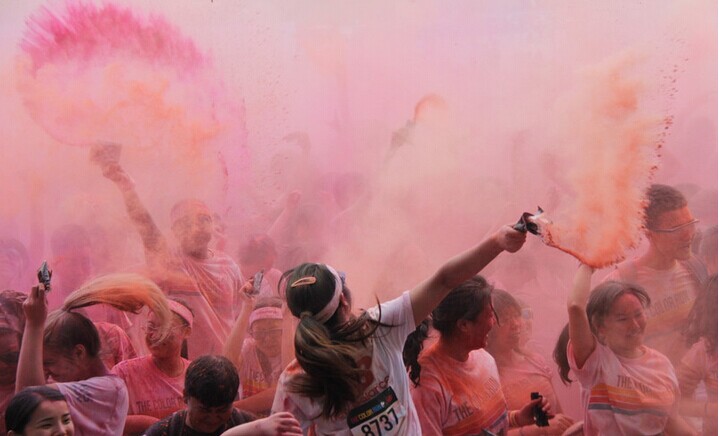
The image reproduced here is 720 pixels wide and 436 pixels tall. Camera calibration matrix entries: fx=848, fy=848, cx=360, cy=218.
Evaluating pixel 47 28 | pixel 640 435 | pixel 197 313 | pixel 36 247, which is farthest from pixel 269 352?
pixel 47 28

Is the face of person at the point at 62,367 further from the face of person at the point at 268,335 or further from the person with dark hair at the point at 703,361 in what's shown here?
the person with dark hair at the point at 703,361

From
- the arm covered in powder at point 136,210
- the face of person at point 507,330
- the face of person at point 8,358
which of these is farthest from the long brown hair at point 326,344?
the face of person at point 8,358

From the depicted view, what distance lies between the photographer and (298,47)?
371 cm

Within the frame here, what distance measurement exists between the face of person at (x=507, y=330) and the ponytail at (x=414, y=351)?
286mm

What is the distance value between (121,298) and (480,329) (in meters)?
1.55

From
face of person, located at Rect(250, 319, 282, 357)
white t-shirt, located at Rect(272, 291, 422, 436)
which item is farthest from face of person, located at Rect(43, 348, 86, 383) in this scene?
white t-shirt, located at Rect(272, 291, 422, 436)

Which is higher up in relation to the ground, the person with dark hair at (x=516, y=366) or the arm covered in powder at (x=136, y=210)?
the arm covered in powder at (x=136, y=210)

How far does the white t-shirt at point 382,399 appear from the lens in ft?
9.20

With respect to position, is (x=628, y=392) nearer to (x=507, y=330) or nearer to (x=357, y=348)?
(x=507, y=330)

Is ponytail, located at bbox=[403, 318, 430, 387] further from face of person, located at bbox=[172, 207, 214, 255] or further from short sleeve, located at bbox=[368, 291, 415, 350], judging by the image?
face of person, located at bbox=[172, 207, 214, 255]

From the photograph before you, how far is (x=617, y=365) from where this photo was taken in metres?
3.32

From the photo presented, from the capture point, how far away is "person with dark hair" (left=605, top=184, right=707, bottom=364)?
10.9 ft

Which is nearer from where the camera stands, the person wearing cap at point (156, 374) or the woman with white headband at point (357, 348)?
the woman with white headband at point (357, 348)

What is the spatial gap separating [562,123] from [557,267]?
22.9 inches
